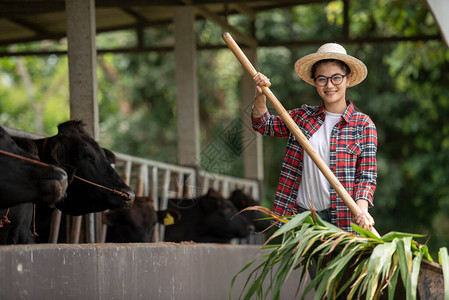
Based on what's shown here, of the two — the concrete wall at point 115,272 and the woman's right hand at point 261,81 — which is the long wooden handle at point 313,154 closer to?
the woman's right hand at point 261,81

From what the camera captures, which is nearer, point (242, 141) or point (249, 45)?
point (242, 141)

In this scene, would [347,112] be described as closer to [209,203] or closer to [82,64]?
[82,64]

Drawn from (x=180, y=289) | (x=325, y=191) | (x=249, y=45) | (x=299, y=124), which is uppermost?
(x=249, y=45)

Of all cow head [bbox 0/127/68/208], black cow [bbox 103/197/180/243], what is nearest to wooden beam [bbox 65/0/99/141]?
black cow [bbox 103/197/180/243]

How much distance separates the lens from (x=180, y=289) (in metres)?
5.03

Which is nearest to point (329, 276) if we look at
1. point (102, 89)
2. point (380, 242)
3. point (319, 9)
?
point (380, 242)

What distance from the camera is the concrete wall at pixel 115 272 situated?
10.5 ft

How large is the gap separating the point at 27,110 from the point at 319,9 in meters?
11.8

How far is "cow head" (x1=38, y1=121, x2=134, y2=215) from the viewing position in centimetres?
546

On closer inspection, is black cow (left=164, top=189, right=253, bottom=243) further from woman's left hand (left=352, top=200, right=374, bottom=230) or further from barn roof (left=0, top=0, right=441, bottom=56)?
woman's left hand (left=352, top=200, right=374, bottom=230)

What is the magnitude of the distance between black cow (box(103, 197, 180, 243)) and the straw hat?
128 inches

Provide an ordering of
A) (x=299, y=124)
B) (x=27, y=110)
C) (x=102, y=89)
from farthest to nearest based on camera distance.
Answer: (x=27, y=110)
(x=102, y=89)
(x=299, y=124)

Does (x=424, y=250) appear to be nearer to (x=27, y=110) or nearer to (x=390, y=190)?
(x=390, y=190)

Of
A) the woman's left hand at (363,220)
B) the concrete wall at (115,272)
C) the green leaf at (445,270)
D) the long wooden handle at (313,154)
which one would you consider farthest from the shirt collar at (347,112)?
the concrete wall at (115,272)
